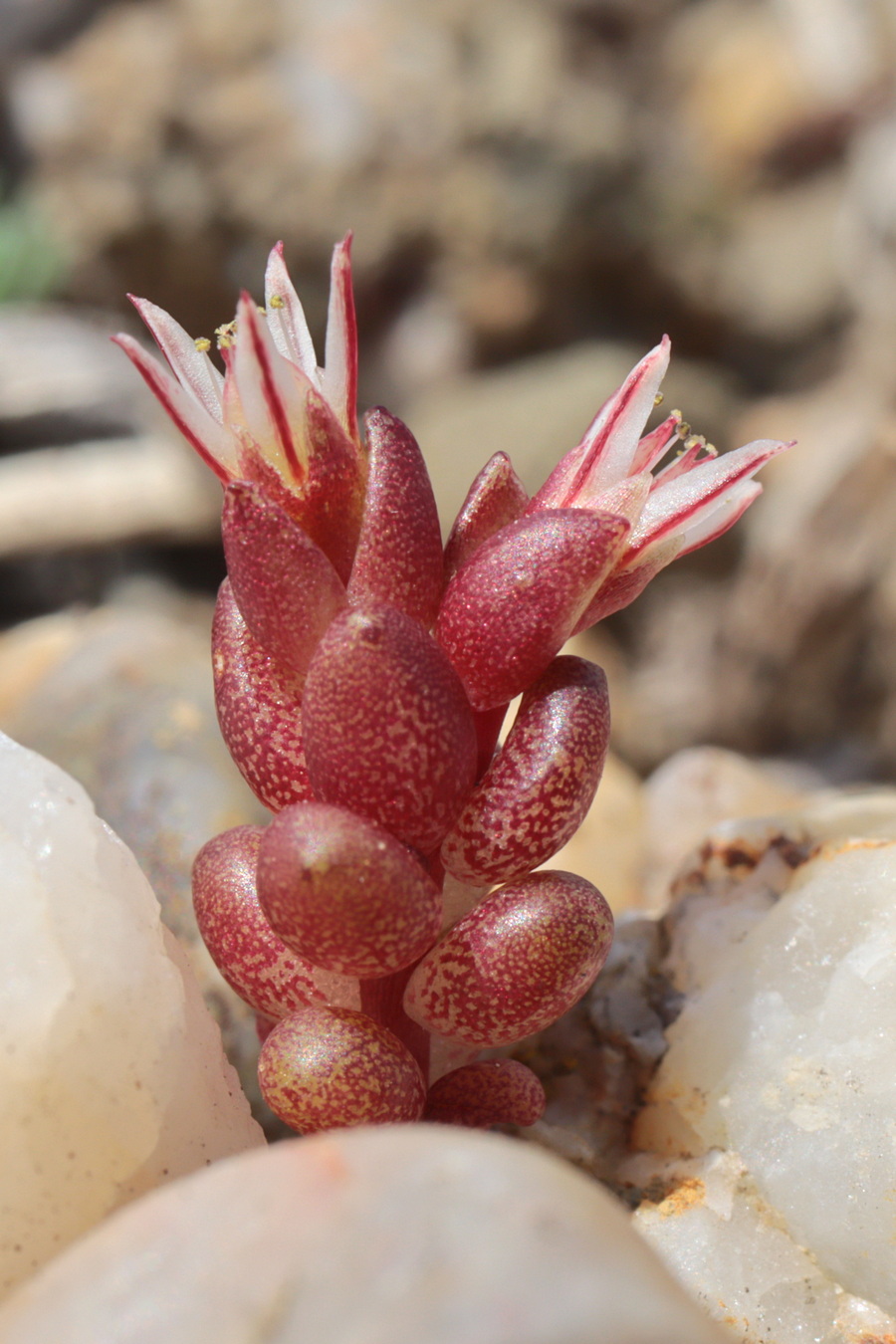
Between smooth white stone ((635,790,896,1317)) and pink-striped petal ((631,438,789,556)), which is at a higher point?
pink-striped petal ((631,438,789,556))

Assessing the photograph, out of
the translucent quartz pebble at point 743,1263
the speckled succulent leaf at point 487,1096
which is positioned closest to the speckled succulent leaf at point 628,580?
the speckled succulent leaf at point 487,1096

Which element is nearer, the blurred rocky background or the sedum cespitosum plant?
the sedum cespitosum plant

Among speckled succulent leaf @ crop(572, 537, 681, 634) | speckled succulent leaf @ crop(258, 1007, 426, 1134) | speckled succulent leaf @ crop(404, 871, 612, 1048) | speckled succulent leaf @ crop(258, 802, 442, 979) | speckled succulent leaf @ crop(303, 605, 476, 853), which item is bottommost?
speckled succulent leaf @ crop(258, 1007, 426, 1134)

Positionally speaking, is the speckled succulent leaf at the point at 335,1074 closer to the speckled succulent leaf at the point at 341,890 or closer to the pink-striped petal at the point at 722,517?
the speckled succulent leaf at the point at 341,890

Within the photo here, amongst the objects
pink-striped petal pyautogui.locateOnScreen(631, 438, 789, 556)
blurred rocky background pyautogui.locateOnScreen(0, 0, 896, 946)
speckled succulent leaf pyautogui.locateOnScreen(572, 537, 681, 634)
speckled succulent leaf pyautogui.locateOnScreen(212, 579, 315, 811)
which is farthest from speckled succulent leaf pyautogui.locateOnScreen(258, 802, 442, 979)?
blurred rocky background pyautogui.locateOnScreen(0, 0, 896, 946)

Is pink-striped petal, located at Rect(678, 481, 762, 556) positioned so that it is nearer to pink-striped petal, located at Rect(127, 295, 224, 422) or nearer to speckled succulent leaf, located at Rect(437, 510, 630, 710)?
speckled succulent leaf, located at Rect(437, 510, 630, 710)

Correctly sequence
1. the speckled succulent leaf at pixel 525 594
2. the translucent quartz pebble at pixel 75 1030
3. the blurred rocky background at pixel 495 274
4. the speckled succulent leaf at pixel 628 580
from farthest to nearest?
the blurred rocky background at pixel 495 274 < the speckled succulent leaf at pixel 628 580 < the speckled succulent leaf at pixel 525 594 < the translucent quartz pebble at pixel 75 1030

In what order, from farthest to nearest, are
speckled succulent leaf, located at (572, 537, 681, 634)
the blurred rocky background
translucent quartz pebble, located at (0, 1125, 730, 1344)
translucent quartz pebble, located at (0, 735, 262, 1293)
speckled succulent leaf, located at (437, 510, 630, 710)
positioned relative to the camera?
the blurred rocky background < speckled succulent leaf, located at (572, 537, 681, 634) < speckled succulent leaf, located at (437, 510, 630, 710) < translucent quartz pebble, located at (0, 735, 262, 1293) < translucent quartz pebble, located at (0, 1125, 730, 1344)
